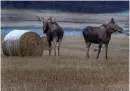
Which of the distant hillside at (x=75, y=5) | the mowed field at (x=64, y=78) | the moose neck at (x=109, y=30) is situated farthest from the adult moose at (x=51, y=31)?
the mowed field at (x=64, y=78)

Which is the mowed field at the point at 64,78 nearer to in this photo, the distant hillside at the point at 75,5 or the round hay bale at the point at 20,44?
the round hay bale at the point at 20,44

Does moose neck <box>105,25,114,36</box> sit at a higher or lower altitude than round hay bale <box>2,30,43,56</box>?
higher

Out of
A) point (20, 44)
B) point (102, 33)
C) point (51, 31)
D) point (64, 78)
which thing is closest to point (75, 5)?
point (51, 31)

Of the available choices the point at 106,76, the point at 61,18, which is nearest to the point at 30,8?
the point at 61,18

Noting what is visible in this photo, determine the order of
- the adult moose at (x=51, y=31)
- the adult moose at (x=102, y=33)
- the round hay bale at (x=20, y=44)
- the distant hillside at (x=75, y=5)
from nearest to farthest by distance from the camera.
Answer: the round hay bale at (x=20, y=44), the adult moose at (x=102, y=33), the adult moose at (x=51, y=31), the distant hillside at (x=75, y=5)

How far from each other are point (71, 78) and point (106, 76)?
40.0 inches

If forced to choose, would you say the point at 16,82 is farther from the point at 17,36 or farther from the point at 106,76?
the point at 17,36

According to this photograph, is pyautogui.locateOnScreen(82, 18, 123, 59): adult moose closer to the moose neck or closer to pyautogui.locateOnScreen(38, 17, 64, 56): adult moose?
the moose neck

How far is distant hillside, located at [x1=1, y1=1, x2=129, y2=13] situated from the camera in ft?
84.0

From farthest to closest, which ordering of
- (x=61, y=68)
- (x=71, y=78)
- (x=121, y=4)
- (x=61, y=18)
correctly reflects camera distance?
(x=61, y=18)
(x=121, y=4)
(x=61, y=68)
(x=71, y=78)

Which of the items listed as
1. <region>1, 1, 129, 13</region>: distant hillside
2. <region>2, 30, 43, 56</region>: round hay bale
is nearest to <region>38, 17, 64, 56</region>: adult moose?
<region>1, 1, 129, 13</region>: distant hillside

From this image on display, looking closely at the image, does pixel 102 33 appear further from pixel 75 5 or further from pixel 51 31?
pixel 75 5

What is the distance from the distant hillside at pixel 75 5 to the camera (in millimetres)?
25603

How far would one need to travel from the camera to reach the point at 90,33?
22.7 meters
